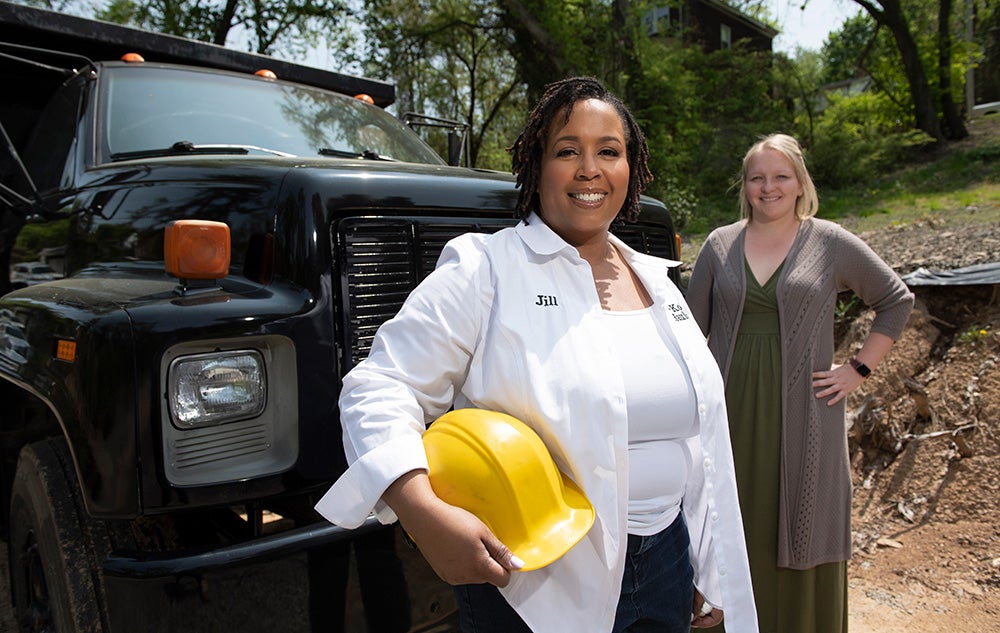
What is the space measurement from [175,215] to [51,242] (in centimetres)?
93

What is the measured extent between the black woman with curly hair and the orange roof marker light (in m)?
0.97

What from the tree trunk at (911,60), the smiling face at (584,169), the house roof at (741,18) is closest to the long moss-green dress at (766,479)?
the smiling face at (584,169)

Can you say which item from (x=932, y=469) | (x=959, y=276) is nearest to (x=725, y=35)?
(x=959, y=276)

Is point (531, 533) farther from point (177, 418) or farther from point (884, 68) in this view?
point (884, 68)

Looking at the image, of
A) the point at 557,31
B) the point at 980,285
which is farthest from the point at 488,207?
the point at 557,31

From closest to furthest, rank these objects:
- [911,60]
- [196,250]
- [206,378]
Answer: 1. [206,378]
2. [196,250]
3. [911,60]

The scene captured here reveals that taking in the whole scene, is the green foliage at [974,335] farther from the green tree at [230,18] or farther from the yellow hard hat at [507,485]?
the green tree at [230,18]

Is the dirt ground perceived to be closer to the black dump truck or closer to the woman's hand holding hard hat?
the black dump truck

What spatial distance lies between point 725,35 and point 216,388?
35.4m

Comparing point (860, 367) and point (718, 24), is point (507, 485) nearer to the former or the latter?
point (860, 367)

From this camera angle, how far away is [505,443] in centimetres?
144

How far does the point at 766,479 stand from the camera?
10.3ft

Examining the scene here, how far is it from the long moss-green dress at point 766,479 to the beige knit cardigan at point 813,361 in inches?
1.6

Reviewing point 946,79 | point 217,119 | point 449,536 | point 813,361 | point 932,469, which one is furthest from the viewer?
point 946,79
